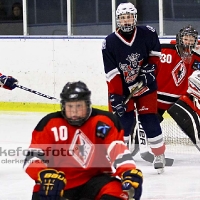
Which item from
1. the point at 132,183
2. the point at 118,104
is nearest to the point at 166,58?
the point at 118,104

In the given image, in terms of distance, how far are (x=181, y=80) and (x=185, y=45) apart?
1.02 feet

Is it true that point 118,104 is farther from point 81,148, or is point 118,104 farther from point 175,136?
point 81,148

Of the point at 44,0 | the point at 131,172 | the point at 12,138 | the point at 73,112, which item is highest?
the point at 44,0

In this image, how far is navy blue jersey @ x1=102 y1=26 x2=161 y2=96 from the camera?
14.1ft

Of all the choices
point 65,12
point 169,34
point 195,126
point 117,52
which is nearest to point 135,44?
point 117,52

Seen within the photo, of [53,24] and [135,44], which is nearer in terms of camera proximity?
[135,44]

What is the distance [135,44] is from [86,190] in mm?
1728

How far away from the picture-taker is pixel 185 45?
4.71 m

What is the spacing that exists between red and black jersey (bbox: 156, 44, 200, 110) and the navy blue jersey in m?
0.58

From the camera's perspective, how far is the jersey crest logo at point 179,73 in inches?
192

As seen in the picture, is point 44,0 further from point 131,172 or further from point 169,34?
point 131,172

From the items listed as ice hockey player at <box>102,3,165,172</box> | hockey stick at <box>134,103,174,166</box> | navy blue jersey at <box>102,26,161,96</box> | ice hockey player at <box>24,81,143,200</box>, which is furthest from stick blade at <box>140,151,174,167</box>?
ice hockey player at <box>24,81,143,200</box>

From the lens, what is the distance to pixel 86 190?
106 inches

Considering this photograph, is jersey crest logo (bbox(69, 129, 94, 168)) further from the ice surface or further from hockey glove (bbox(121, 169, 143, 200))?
the ice surface
